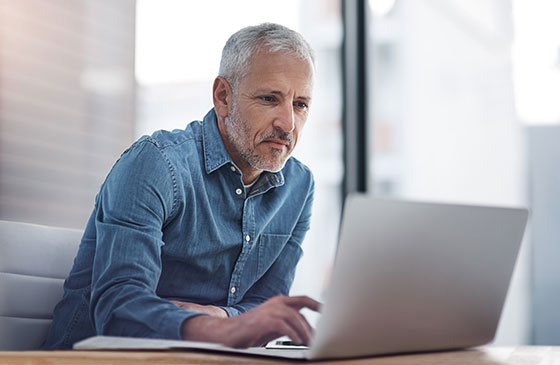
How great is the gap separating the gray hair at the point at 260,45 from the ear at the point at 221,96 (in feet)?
0.12

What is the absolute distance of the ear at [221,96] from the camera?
1.54m

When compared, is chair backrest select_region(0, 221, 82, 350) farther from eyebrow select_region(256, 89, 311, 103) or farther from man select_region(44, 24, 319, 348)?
eyebrow select_region(256, 89, 311, 103)

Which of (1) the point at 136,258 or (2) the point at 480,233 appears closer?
(2) the point at 480,233

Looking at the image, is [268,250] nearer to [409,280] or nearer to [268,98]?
[268,98]

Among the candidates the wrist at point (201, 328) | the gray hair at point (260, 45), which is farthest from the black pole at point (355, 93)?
the wrist at point (201, 328)

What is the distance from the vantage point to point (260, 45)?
1.44 metres

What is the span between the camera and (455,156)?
3.19 metres

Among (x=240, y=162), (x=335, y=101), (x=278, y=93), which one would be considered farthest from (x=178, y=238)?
(x=335, y=101)

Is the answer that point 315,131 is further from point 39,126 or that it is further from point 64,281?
point 64,281

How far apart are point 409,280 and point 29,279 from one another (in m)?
0.85

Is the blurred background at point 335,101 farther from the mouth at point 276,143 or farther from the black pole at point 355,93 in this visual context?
the mouth at point 276,143

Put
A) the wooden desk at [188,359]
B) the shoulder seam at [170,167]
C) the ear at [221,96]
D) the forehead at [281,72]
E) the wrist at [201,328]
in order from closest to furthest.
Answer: the wooden desk at [188,359] < the wrist at [201,328] < the shoulder seam at [170,167] < the forehead at [281,72] < the ear at [221,96]

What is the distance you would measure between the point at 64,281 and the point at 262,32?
0.67 metres

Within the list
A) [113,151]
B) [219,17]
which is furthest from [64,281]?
[219,17]
